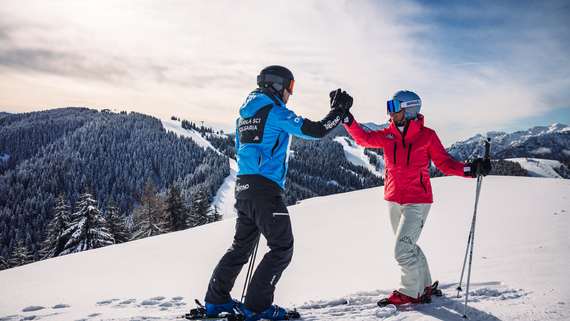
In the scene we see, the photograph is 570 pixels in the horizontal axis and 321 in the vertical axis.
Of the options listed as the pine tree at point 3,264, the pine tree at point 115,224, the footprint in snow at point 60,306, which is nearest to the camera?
the footprint in snow at point 60,306

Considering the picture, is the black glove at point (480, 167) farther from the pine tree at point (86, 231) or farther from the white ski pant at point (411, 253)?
the pine tree at point (86, 231)

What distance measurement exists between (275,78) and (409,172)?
198 centimetres

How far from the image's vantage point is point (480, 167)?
430cm

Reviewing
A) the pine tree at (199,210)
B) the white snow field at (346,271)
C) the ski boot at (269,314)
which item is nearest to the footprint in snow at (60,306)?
the white snow field at (346,271)

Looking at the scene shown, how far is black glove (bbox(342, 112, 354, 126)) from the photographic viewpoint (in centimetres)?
438

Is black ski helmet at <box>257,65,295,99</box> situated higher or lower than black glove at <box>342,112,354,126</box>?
higher

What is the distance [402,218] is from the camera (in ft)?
14.5

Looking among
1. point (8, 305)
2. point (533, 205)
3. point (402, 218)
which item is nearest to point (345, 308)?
point (402, 218)

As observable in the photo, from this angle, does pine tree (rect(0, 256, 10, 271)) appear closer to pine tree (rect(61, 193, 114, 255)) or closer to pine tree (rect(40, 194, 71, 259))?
pine tree (rect(40, 194, 71, 259))

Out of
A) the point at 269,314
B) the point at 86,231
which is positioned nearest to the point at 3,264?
the point at 86,231

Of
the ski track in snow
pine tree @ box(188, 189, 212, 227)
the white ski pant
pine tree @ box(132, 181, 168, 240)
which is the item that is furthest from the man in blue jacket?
pine tree @ box(188, 189, 212, 227)

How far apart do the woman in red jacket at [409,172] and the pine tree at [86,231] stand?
2829cm

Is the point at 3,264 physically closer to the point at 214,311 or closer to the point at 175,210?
the point at 175,210

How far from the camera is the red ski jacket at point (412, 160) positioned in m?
4.41
